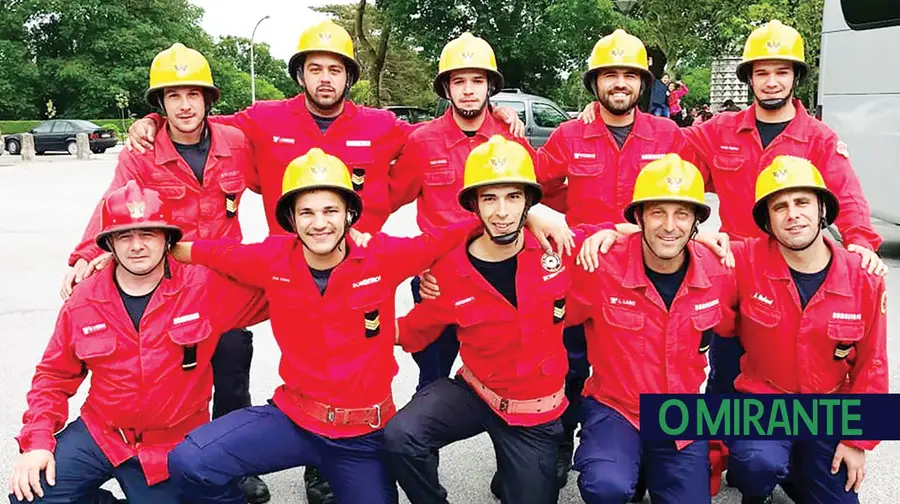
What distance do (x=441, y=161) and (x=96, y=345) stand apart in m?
2.04

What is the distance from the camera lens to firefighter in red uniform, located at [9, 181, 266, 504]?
340cm

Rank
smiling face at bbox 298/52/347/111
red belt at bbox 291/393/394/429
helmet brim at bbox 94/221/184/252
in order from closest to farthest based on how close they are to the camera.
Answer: helmet brim at bbox 94/221/184/252 < red belt at bbox 291/393/394/429 < smiling face at bbox 298/52/347/111

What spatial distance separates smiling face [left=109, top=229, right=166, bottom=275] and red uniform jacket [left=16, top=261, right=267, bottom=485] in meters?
0.11

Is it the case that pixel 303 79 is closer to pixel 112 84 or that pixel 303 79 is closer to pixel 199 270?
pixel 199 270

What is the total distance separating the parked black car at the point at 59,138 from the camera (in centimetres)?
3256

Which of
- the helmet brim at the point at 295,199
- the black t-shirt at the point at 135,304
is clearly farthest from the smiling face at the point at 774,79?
the black t-shirt at the point at 135,304

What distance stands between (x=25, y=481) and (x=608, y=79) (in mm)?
3379

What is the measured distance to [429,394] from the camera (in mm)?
3775

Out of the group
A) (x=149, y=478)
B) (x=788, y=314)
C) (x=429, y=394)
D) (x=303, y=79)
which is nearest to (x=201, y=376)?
(x=149, y=478)

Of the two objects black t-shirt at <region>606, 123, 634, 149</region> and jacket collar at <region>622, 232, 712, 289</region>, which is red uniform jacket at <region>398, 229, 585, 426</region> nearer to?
jacket collar at <region>622, 232, 712, 289</region>

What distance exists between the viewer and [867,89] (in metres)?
9.07

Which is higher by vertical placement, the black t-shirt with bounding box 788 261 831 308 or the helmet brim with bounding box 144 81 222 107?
the helmet brim with bounding box 144 81 222 107

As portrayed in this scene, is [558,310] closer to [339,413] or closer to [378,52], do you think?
[339,413]

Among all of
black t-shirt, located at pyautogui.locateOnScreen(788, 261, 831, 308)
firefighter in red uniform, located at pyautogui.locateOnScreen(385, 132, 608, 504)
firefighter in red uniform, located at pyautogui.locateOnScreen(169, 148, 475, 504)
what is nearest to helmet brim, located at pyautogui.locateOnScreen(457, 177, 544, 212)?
firefighter in red uniform, located at pyautogui.locateOnScreen(385, 132, 608, 504)
